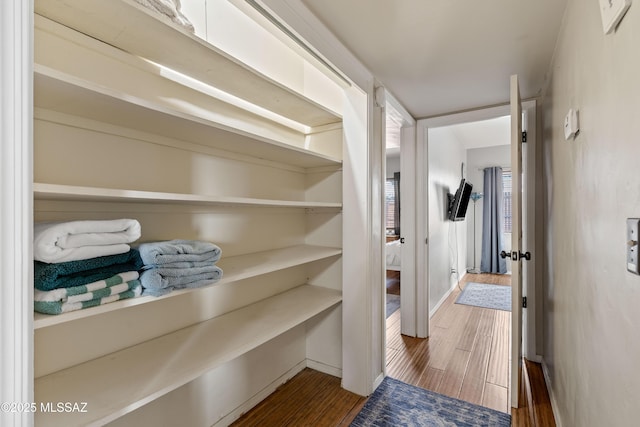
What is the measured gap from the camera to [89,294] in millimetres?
835

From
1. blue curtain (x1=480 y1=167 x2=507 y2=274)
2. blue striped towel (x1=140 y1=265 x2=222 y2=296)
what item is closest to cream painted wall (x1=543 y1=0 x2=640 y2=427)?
blue striped towel (x1=140 y1=265 x2=222 y2=296)

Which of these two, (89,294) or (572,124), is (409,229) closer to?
(572,124)

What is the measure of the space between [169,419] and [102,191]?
1.14 m

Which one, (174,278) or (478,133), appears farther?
(478,133)

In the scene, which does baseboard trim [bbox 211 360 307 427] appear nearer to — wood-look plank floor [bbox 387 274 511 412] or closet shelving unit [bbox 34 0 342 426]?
closet shelving unit [bbox 34 0 342 426]

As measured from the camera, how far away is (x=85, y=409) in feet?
2.88

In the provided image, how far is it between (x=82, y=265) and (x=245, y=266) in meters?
0.71

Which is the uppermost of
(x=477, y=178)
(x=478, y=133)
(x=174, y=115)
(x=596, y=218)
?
(x=478, y=133)

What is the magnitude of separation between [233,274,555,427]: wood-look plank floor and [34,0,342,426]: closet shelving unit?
2.01ft

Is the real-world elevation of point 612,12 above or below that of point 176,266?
above

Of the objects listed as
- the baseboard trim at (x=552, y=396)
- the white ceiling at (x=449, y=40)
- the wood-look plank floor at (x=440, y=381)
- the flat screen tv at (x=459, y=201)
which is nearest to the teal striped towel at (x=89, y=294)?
the wood-look plank floor at (x=440, y=381)

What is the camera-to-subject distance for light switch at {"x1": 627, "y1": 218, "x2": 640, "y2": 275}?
0.71 m

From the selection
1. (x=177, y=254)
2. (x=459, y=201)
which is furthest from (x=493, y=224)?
(x=177, y=254)
